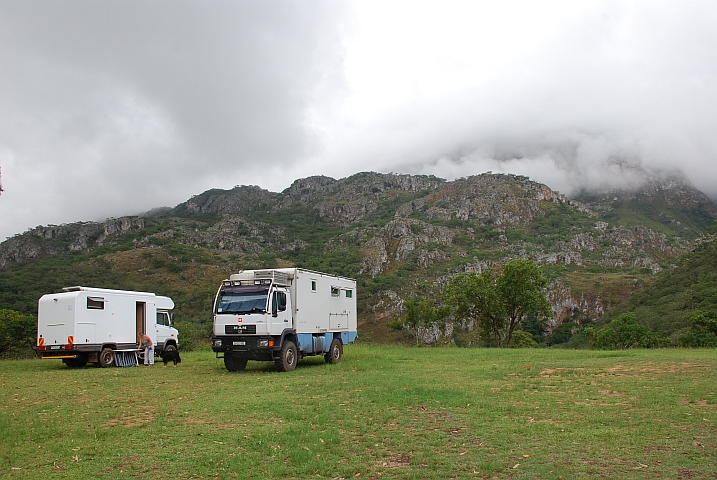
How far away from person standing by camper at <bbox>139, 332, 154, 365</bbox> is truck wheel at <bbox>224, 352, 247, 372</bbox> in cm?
566

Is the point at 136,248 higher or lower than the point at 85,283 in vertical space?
higher

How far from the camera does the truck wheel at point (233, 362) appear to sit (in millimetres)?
18531

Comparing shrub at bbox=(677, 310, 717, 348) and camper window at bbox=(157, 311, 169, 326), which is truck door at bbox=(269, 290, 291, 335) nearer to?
camper window at bbox=(157, 311, 169, 326)

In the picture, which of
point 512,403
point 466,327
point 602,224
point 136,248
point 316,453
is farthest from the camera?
point 602,224

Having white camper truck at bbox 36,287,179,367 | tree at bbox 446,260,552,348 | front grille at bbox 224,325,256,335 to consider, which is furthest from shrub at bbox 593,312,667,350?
white camper truck at bbox 36,287,179,367

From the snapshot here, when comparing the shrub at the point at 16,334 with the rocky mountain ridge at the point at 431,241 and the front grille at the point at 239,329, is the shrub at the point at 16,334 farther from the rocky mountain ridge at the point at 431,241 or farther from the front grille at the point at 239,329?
the rocky mountain ridge at the point at 431,241

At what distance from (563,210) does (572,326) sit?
94.0 m

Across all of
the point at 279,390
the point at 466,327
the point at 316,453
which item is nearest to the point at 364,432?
the point at 316,453

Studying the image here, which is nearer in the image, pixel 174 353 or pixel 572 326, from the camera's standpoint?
pixel 174 353

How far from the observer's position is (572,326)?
3792 inches

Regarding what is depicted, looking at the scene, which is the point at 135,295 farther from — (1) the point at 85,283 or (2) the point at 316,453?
(1) the point at 85,283

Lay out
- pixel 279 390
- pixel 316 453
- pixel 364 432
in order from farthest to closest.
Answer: pixel 279 390 < pixel 364 432 < pixel 316 453

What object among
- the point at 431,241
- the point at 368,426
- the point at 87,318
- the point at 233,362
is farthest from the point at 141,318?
the point at 431,241

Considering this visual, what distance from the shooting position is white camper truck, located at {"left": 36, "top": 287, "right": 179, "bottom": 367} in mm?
20031
